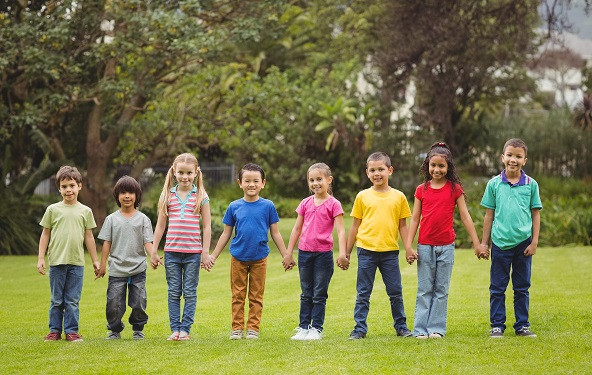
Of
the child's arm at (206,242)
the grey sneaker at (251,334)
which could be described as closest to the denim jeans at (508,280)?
the grey sneaker at (251,334)

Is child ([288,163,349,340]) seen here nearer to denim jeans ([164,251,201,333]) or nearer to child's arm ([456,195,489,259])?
denim jeans ([164,251,201,333])

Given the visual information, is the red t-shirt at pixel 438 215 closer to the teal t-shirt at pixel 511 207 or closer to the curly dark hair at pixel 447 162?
the curly dark hair at pixel 447 162

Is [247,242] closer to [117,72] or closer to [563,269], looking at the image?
[563,269]

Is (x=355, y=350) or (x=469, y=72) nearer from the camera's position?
(x=355, y=350)

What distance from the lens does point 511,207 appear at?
7691mm

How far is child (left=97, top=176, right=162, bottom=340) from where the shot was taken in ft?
26.1

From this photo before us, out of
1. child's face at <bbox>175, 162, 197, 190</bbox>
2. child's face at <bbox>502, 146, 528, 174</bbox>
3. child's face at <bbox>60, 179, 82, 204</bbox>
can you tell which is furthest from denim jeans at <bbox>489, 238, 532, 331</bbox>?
child's face at <bbox>60, 179, 82, 204</bbox>

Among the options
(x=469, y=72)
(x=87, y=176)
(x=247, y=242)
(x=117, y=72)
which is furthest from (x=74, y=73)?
(x=469, y=72)

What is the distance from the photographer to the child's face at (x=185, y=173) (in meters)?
7.83

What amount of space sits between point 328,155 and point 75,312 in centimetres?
2428

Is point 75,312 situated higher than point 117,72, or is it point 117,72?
point 117,72

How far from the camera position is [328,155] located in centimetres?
3200

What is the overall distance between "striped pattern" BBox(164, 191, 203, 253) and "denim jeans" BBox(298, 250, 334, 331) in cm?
92

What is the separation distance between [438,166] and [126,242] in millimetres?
2759
